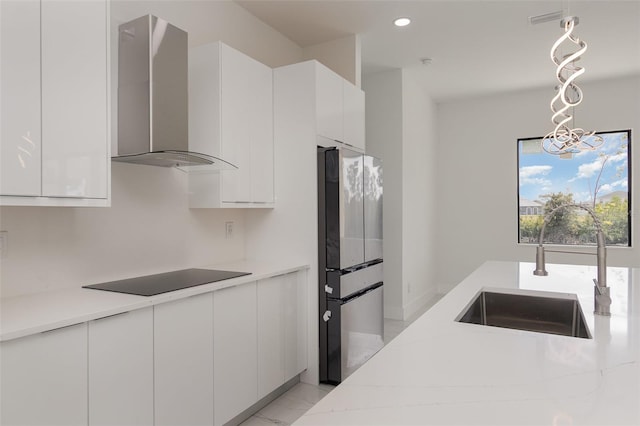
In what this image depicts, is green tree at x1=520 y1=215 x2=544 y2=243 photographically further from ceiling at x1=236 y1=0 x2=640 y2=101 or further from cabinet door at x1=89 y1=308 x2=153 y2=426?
cabinet door at x1=89 y1=308 x2=153 y2=426

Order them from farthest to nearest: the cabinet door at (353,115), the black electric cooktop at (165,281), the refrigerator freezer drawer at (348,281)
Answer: the cabinet door at (353,115) < the refrigerator freezer drawer at (348,281) < the black electric cooktop at (165,281)

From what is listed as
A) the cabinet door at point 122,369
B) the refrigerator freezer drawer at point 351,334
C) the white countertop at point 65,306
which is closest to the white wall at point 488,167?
the refrigerator freezer drawer at point 351,334

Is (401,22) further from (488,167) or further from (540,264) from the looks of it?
(488,167)

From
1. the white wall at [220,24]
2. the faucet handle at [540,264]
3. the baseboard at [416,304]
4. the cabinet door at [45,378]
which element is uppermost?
the white wall at [220,24]

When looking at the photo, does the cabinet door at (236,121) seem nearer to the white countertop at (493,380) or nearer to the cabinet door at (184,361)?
the cabinet door at (184,361)

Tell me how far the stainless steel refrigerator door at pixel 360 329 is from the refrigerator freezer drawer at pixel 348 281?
0.08m

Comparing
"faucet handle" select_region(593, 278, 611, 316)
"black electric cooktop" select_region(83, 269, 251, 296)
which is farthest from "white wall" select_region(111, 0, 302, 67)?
"faucet handle" select_region(593, 278, 611, 316)

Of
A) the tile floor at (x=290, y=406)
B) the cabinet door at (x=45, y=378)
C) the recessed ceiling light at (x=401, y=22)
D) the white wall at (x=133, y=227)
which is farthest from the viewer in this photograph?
the recessed ceiling light at (x=401, y=22)

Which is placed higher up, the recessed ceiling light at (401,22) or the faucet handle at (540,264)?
the recessed ceiling light at (401,22)

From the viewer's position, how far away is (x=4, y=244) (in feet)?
5.83

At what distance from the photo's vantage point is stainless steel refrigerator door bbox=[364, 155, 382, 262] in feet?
10.4

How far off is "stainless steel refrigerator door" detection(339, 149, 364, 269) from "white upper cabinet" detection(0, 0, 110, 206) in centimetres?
155

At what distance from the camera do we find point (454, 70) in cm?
486

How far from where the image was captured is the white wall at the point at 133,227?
1.87 m
